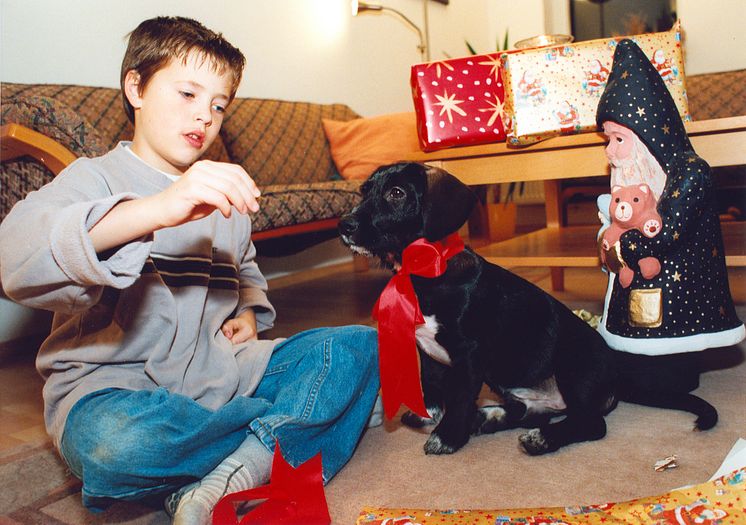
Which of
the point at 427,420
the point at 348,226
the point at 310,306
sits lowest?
the point at 310,306

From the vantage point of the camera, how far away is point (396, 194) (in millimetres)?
1245

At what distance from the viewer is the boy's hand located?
1272 mm

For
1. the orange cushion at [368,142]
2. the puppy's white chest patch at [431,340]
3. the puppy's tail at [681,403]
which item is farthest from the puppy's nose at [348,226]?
the orange cushion at [368,142]

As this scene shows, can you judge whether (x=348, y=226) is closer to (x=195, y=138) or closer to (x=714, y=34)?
(x=195, y=138)

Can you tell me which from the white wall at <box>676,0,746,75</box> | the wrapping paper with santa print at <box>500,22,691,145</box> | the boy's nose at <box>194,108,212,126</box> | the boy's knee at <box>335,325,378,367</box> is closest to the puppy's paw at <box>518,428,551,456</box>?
the boy's knee at <box>335,325,378,367</box>

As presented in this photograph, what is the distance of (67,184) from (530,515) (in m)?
0.83

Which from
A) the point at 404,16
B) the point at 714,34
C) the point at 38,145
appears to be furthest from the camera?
the point at 714,34

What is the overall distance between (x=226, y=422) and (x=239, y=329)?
0.30 meters

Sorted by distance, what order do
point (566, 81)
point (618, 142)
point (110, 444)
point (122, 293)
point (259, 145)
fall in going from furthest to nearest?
point (259, 145) → point (566, 81) → point (618, 142) → point (122, 293) → point (110, 444)

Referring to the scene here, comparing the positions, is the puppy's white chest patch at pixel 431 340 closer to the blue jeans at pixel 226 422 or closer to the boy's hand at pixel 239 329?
the blue jeans at pixel 226 422

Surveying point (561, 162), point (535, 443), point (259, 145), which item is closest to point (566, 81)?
point (561, 162)

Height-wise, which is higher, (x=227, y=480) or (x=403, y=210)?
(x=403, y=210)

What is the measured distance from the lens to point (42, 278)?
2.61 feet

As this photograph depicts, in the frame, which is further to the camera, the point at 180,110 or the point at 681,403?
the point at 681,403
